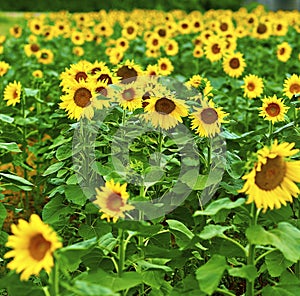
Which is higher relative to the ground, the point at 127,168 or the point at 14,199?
the point at 14,199

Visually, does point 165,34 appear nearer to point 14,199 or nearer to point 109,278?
point 14,199

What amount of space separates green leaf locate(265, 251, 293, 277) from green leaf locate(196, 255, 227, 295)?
41cm

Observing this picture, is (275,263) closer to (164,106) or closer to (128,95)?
(164,106)

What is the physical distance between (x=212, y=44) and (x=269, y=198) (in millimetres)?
3833

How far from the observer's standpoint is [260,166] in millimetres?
2549

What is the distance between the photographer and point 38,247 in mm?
2217

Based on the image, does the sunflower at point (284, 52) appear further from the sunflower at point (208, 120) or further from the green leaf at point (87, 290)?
the green leaf at point (87, 290)

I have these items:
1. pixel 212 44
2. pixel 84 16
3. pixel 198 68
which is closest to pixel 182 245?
pixel 212 44

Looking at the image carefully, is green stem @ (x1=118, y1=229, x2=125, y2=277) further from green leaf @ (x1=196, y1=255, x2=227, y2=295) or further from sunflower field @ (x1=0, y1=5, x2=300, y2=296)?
green leaf @ (x1=196, y1=255, x2=227, y2=295)

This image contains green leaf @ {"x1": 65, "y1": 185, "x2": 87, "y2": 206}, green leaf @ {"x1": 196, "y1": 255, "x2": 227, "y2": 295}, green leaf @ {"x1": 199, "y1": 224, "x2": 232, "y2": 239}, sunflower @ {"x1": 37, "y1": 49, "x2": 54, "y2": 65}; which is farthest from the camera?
sunflower @ {"x1": 37, "y1": 49, "x2": 54, "y2": 65}

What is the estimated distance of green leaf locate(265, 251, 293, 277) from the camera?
2.95m

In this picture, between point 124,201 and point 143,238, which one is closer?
point 124,201

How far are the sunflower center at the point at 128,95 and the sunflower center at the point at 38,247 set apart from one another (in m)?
1.58

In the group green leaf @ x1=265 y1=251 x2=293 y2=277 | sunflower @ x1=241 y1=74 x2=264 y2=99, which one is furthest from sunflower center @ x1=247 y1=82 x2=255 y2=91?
green leaf @ x1=265 y1=251 x2=293 y2=277
